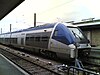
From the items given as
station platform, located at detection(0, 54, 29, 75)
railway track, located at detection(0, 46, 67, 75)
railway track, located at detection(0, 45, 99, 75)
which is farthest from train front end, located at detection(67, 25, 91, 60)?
station platform, located at detection(0, 54, 29, 75)

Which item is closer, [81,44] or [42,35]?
[81,44]

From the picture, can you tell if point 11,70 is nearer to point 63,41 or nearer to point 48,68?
point 48,68

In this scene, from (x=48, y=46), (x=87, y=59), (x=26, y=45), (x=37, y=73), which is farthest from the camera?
(x=26, y=45)

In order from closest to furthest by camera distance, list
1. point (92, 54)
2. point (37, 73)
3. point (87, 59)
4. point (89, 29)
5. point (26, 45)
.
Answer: point (37, 73), point (87, 59), point (92, 54), point (26, 45), point (89, 29)

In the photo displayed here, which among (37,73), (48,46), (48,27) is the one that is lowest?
(37,73)

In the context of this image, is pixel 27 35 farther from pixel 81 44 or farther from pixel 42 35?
pixel 81 44

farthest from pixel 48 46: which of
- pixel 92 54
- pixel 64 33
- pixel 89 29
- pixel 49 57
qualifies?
pixel 89 29

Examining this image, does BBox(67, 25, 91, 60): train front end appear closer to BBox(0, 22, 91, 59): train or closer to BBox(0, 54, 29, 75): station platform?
BBox(0, 22, 91, 59): train

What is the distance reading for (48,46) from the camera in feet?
63.9

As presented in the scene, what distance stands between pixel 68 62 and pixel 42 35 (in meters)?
4.66

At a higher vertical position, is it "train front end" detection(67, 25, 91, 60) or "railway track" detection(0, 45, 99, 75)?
"train front end" detection(67, 25, 91, 60)

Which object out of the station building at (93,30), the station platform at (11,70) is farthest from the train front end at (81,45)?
the station building at (93,30)

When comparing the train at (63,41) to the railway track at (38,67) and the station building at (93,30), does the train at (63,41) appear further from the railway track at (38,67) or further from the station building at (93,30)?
the station building at (93,30)

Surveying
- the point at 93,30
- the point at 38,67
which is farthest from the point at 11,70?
the point at 93,30
